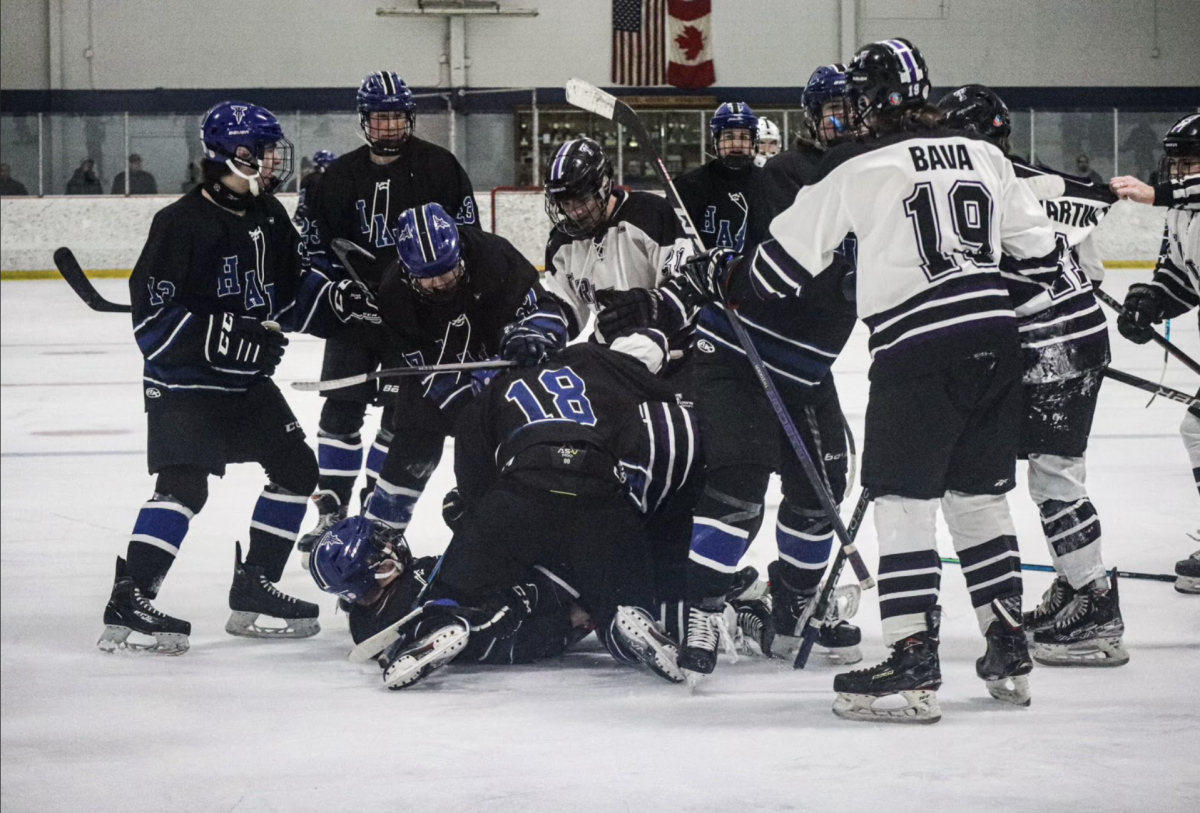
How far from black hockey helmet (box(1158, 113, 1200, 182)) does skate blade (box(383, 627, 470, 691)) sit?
6.09ft

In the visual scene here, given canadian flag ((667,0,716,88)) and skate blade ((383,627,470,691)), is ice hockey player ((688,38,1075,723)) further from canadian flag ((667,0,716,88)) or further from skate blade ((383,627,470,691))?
skate blade ((383,627,470,691))

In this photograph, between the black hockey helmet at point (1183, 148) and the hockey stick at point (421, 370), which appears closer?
the hockey stick at point (421, 370)

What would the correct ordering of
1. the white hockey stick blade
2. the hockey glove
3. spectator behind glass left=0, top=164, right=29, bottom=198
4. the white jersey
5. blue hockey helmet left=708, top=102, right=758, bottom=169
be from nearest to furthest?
spectator behind glass left=0, top=164, right=29, bottom=198
the white jersey
the hockey glove
the white hockey stick blade
blue hockey helmet left=708, top=102, right=758, bottom=169

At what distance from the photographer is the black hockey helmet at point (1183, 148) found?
3213 millimetres

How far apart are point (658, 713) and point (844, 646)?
1.81 ft

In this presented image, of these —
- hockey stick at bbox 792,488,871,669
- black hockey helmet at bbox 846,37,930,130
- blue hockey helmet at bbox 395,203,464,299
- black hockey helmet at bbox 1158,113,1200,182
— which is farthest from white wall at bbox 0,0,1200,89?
hockey stick at bbox 792,488,871,669

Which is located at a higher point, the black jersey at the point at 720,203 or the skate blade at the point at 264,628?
the black jersey at the point at 720,203

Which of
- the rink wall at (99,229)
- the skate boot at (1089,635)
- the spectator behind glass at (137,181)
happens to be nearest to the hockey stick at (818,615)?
the skate boot at (1089,635)

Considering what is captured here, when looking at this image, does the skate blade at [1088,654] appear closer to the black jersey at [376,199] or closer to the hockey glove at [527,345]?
the hockey glove at [527,345]

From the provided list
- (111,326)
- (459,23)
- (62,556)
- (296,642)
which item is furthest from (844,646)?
(459,23)

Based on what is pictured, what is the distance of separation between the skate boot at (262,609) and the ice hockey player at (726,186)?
1.42 m

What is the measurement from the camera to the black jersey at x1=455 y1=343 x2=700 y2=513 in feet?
8.73

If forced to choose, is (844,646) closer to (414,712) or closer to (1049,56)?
(414,712)

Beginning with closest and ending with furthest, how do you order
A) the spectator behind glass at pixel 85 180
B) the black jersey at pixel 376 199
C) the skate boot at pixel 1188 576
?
the skate boot at pixel 1188 576 < the black jersey at pixel 376 199 < the spectator behind glass at pixel 85 180
